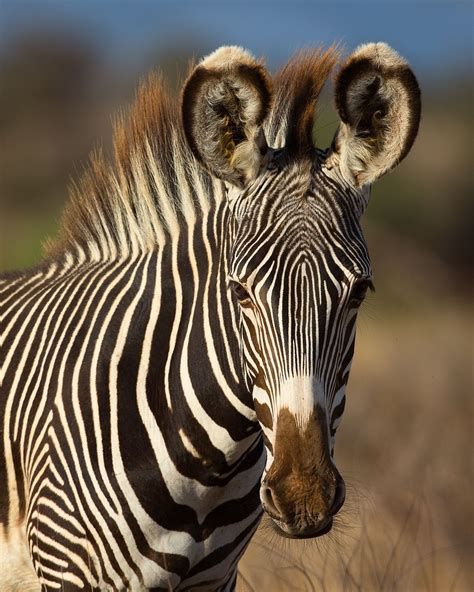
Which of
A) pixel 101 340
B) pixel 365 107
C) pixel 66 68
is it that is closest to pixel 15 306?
pixel 101 340

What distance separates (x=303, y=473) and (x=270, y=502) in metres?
0.20

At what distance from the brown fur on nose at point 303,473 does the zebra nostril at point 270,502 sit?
16mm

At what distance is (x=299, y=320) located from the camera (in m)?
4.09

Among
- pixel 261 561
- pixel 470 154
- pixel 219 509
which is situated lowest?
pixel 470 154

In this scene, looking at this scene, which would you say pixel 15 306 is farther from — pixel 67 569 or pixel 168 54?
pixel 168 54

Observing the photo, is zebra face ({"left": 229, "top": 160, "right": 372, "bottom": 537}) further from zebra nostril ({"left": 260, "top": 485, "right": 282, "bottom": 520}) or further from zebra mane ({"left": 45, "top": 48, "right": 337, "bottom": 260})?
zebra mane ({"left": 45, "top": 48, "right": 337, "bottom": 260})

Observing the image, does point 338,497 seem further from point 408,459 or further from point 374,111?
point 408,459

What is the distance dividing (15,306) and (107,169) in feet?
2.90

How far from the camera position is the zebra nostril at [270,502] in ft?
13.1

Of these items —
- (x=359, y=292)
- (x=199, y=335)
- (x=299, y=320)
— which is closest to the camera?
(x=299, y=320)

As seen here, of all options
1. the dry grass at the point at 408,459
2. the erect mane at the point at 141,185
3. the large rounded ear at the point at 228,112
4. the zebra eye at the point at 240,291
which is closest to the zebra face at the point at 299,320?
the zebra eye at the point at 240,291

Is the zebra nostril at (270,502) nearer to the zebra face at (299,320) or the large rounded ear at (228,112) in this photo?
the zebra face at (299,320)

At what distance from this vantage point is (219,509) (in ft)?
16.1

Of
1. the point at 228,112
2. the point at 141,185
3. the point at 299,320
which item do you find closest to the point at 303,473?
the point at 299,320
